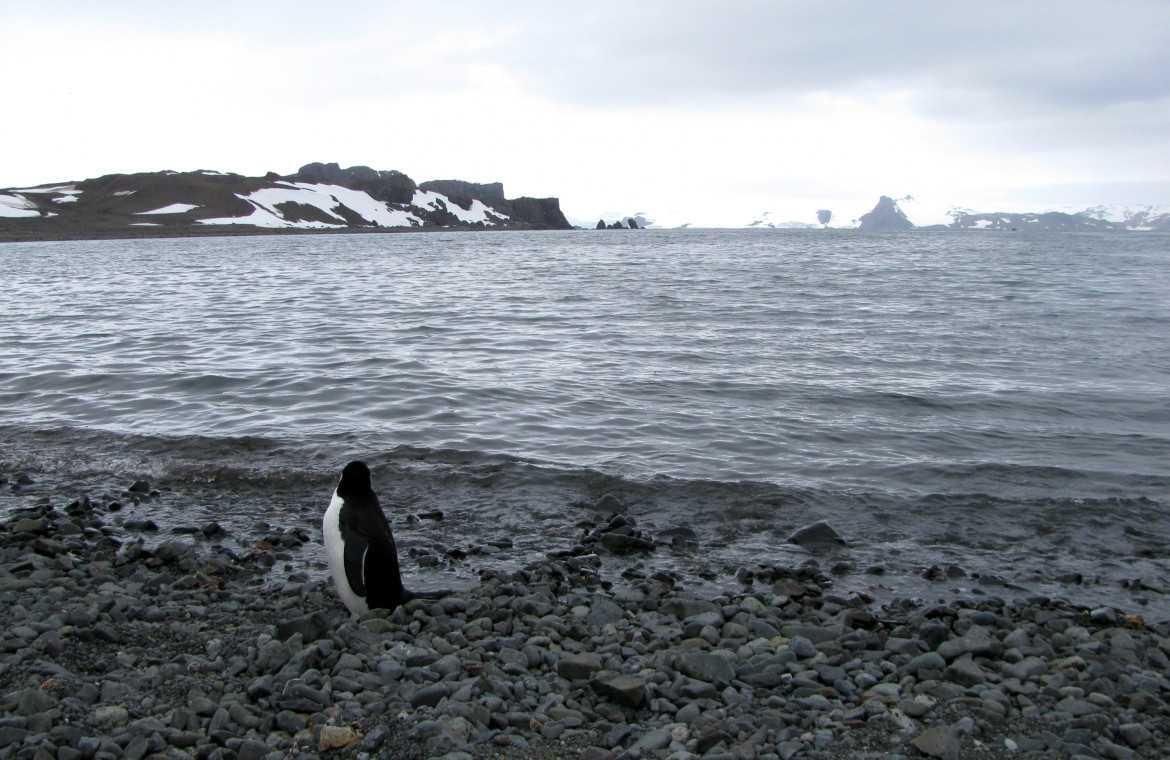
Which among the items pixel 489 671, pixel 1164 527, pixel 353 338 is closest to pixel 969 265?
pixel 353 338

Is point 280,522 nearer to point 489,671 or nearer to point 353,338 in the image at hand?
point 489,671

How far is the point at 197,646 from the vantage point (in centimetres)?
445

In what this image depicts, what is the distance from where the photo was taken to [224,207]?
352 feet

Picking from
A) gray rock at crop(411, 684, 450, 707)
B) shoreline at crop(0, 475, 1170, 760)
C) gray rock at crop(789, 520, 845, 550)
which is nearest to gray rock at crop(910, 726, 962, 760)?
shoreline at crop(0, 475, 1170, 760)

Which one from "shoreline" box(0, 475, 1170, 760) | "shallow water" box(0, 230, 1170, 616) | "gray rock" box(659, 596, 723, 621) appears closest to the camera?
"shoreline" box(0, 475, 1170, 760)

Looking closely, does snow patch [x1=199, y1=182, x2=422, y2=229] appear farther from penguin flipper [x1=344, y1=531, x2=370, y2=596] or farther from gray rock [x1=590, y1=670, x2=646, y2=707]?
gray rock [x1=590, y1=670, x2=646, y2=707]

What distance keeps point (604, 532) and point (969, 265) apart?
131ft

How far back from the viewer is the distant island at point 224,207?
279ft

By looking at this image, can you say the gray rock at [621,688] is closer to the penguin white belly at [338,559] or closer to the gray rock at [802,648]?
the gray rock at [802,648]

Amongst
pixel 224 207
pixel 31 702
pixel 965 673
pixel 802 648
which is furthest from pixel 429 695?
pixel 224 207

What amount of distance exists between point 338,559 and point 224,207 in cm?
11578

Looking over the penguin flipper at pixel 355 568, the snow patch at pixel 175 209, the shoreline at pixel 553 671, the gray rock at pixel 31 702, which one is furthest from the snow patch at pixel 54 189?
the gray rock at pixel 31 702

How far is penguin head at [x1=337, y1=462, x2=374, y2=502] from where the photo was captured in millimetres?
5305

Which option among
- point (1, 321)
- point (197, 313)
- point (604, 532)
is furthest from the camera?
point (197, 313)
